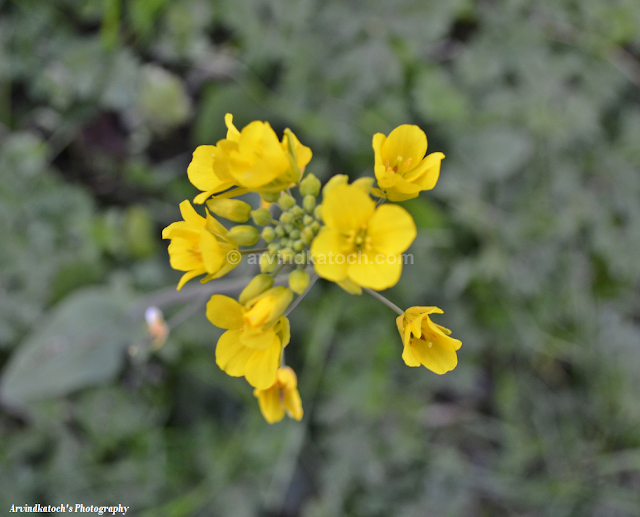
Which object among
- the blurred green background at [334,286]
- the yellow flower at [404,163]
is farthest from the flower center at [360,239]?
the blurred green background at [334,286]

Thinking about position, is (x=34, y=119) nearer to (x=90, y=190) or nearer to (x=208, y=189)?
(x=90, y=190)

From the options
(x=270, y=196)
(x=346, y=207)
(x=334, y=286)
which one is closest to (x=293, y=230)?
(x=270, y=196)

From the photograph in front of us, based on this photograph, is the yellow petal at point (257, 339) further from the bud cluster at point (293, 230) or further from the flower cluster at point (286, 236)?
the bud cluster at point (293, 230)

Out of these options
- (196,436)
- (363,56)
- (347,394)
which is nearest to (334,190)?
(347,394)

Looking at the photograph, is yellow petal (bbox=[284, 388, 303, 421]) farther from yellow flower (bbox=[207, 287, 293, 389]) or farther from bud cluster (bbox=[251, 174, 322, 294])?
bud cluster (bbox=[251, 174, 322, 294])

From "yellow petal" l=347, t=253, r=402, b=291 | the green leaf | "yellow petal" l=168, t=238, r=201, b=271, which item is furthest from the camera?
the green leaf

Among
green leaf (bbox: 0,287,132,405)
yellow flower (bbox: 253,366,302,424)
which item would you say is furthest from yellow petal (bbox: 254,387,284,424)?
green leaf (bbox: 0,287,132,405)
